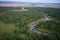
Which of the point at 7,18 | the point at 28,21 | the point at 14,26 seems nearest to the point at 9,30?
the point at 14,26

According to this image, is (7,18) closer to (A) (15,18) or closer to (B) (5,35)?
(A) (15,18)

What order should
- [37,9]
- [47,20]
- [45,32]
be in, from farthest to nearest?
[37,9] → [47,20] → [45,32]

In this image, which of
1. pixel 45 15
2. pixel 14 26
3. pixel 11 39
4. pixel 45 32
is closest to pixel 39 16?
pixel 45 15

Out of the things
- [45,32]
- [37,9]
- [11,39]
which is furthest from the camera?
[37,9]

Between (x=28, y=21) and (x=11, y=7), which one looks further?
(x=11, y=7)

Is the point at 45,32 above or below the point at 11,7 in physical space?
below

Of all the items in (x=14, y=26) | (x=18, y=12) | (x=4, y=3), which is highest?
(x=4, y=3)
